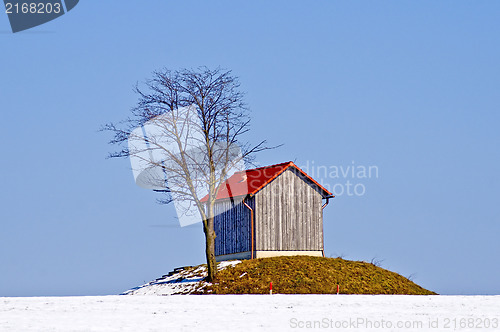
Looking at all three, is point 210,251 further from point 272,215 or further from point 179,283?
point 272,215

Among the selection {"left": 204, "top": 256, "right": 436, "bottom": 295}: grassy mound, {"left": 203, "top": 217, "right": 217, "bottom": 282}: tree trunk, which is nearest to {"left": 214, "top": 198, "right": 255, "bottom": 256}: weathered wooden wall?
{"left": 204, "top": 256, "right": 436, "bottom": 295}: grassy mound

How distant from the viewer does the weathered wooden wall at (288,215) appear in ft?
156

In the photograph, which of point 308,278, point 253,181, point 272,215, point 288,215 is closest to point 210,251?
point 308,278

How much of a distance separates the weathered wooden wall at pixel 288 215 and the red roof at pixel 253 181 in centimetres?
41

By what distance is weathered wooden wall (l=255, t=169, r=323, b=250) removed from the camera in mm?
47688
